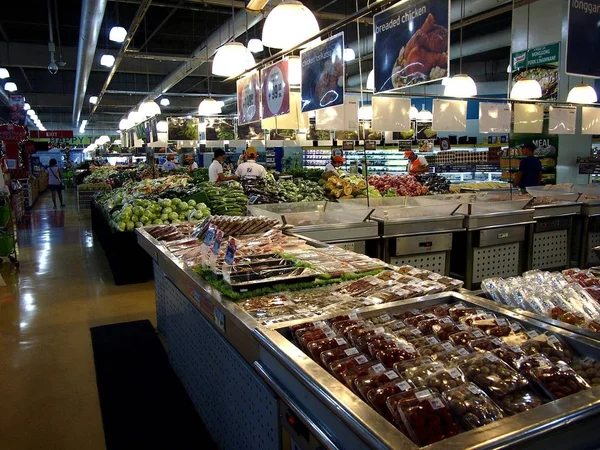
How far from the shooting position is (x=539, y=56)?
9609mm

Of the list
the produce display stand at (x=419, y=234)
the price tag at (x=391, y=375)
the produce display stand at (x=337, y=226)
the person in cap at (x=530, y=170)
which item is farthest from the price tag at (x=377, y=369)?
Answer: the person in cap at (x=530, y=170)

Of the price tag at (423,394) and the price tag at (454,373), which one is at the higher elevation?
the price tag at (423,394)

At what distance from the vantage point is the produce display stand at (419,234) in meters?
5.26

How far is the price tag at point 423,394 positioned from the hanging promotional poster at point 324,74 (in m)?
3.72

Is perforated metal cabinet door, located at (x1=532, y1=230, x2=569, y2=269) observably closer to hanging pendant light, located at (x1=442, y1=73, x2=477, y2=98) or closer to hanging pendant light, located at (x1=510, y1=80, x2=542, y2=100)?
hanging pendant light, located at (x1=510, y1=80, x2=542, y2=100)

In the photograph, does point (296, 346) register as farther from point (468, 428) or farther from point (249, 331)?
point (468, 428)

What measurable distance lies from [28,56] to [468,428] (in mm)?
17270

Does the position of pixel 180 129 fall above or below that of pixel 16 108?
below

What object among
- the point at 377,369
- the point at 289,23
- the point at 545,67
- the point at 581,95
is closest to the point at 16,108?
the point at 289,23

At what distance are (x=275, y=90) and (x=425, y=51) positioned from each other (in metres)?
2.78

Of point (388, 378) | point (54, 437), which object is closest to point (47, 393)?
point (54, 437)

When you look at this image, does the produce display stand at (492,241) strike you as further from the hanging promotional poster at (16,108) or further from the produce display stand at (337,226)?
the hanging promotional poster at (16,108)

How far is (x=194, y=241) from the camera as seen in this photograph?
4.15 meters

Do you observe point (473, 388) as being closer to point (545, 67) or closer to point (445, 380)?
point (445, 380)
